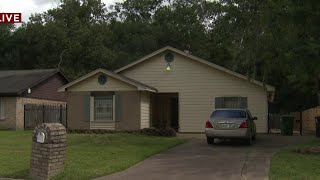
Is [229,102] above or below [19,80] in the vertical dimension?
below

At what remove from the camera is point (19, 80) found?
38.1m

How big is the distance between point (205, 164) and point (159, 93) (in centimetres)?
1609

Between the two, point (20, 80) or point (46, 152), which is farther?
point (20, 80)

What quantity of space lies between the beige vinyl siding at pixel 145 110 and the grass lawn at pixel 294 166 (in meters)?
11.7

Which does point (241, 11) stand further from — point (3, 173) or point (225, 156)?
point (3, 173)

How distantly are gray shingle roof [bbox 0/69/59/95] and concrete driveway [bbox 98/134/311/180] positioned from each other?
18.3 meters

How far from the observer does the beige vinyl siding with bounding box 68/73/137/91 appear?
2775cm

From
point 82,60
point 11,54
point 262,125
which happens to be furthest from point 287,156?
point 11,54

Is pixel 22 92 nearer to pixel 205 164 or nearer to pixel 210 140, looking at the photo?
pixel 210 140

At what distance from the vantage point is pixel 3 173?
12578 millimetres

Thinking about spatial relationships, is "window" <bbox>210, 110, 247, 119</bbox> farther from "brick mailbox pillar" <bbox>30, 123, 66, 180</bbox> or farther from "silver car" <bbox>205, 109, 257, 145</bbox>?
"brick mailbox pillar" <bbox>30, 123, 66, 180</bbox>

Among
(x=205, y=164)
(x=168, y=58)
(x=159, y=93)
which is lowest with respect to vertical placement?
(x=205, y=164)

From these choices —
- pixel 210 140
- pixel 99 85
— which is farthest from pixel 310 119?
pixel 210 140

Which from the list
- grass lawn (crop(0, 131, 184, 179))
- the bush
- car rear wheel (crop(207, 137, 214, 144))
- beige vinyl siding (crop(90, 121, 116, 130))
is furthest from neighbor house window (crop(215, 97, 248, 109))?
car rear wheel (crop(207, 137, 214, 144))
